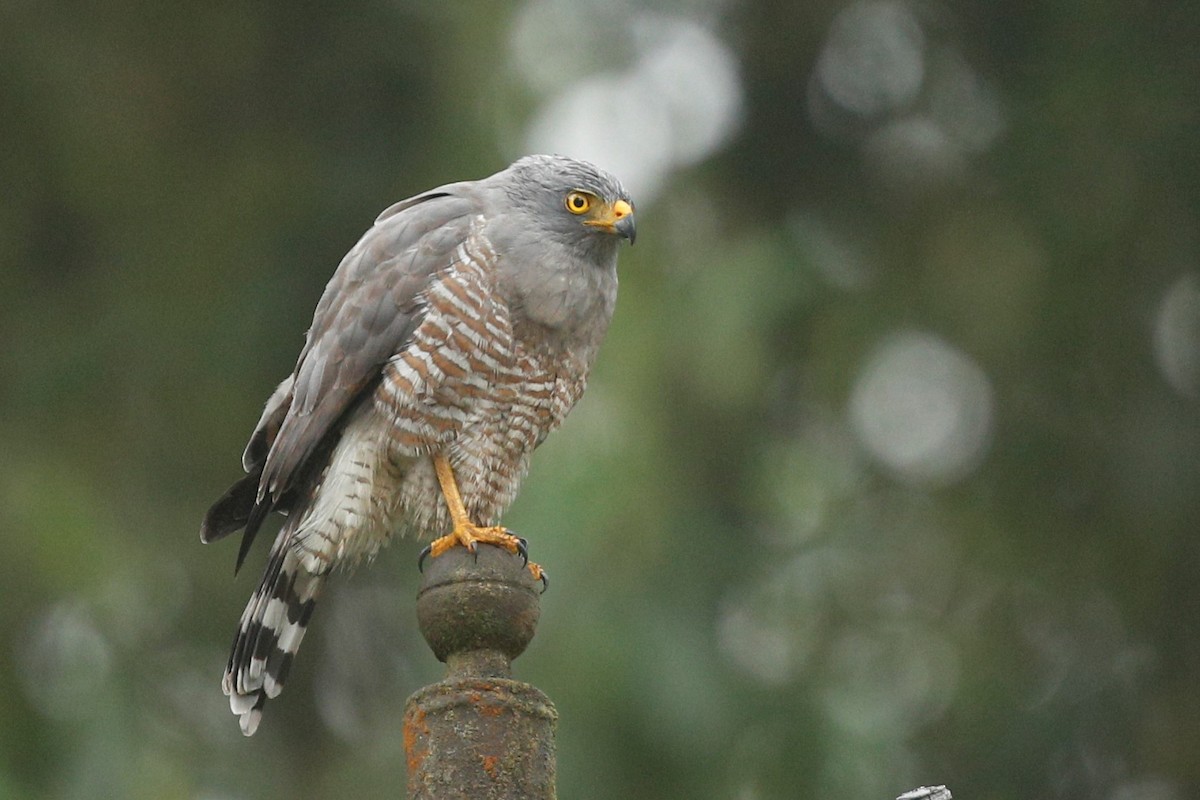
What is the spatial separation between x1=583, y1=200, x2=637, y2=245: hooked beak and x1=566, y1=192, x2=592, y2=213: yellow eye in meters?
0.04

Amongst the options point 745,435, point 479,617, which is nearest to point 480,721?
point 479,617

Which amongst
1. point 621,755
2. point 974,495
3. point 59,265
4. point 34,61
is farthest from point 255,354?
point 974,495

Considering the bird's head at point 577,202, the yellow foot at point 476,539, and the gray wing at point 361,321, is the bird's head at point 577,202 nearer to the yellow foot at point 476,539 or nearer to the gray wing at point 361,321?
the gray wing at point 361,321

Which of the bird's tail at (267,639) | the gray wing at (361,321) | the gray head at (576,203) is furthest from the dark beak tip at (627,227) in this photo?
the bird's tail at (267,639)

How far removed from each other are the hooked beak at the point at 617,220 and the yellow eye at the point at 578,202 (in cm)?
4

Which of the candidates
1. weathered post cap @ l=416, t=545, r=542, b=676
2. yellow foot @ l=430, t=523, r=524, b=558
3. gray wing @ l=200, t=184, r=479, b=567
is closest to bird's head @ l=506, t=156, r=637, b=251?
gray wing @ l=200, t=184, r=479, b=567

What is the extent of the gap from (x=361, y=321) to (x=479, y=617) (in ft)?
5.08

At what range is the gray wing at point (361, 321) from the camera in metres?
4.45

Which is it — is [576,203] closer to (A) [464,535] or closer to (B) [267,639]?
(A) [464,535]

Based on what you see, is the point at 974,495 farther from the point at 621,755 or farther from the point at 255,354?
the point at 255,354

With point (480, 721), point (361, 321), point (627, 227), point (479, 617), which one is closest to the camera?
point (480, 721)

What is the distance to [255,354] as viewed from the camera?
798 centimetres

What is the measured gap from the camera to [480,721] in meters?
2.91

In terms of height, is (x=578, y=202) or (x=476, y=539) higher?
(x=578, y=202)
